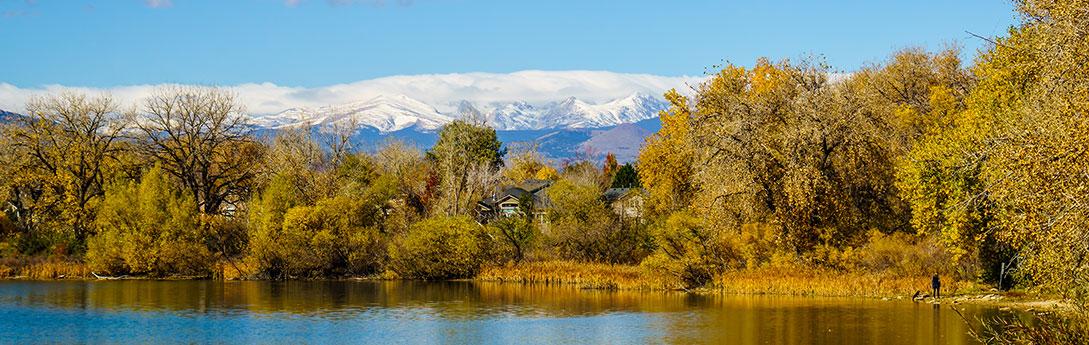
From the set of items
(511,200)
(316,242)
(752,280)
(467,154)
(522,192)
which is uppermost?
(467,154)

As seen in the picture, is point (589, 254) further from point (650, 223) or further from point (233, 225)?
point (233, 225)

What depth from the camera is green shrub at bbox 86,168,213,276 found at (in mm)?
71062

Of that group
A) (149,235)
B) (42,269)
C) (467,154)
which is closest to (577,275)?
(149,235)

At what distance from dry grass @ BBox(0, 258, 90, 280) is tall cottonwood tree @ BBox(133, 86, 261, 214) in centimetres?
844

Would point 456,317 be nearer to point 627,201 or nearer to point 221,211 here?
point 221,211

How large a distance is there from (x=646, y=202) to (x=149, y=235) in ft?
103

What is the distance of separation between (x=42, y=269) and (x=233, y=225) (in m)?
11.9

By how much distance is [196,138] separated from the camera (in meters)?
79.5

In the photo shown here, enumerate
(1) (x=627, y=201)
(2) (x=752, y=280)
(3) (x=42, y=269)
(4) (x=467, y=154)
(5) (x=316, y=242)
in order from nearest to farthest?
(2) (x=752, y=280), (5) (x=316, y=242), (3) (x=42, y=269), (1) (x=627, y=201), (4) (x=467, y=154)

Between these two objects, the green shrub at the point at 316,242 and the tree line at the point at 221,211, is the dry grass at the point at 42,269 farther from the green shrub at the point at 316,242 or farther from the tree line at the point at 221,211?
the green shrub at the point at 316,242

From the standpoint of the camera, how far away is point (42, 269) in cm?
7181

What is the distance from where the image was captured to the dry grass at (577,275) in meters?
61.1

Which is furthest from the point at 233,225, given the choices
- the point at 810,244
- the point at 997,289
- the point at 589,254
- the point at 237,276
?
the point at 997,289

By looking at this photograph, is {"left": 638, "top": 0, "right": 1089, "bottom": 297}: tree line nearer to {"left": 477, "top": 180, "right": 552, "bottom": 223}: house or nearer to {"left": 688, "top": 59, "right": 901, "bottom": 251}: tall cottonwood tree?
{"left": 688, "top": 59, "right": 901, "bottom": 251}: tall cottonwood tree
